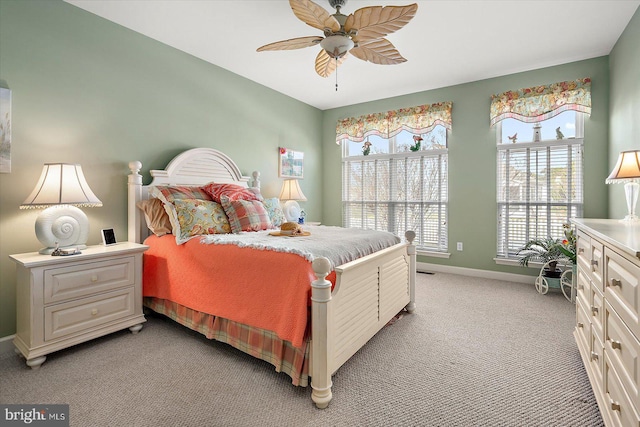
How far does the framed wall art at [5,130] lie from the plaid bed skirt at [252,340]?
148cm

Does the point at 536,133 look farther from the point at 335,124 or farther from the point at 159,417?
the point at 159,417

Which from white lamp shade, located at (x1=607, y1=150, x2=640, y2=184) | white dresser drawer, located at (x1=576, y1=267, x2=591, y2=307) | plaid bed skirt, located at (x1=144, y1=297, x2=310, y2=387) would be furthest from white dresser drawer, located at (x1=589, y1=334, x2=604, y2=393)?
plaid bed skirt, located at (x1=144, y1=297, x2=310, y2=387)

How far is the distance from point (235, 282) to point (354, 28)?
1.86 m

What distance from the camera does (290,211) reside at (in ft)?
14.1

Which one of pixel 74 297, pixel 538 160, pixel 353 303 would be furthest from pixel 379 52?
→ pixel 74 297

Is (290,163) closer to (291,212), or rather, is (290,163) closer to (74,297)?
(291,212)

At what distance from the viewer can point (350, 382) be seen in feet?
6.04

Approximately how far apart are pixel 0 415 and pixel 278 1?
3058mm

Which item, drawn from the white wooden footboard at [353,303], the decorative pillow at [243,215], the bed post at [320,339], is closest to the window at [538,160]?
the white wooden footboard at [353,303]

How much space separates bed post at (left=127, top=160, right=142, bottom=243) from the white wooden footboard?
2.01 metres

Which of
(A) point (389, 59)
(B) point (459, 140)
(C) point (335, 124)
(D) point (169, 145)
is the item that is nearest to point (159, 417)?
(D) point (169, 145)

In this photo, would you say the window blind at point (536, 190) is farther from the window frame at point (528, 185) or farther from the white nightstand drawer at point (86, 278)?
the white nightstand drawer at point (86, 278)

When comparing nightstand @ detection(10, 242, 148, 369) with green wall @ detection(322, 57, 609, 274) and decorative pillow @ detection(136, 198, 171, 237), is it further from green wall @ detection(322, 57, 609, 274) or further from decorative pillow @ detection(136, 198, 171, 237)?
green wall @ detection(322, 57, 609, 274)

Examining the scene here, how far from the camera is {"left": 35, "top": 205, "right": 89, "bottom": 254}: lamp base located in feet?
7.09
